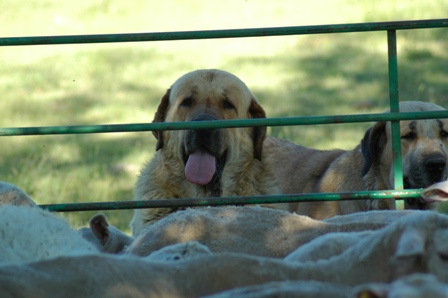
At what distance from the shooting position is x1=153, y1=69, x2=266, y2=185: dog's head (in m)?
6.17

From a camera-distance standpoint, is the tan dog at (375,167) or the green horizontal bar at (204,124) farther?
the tan dog at (375,167)

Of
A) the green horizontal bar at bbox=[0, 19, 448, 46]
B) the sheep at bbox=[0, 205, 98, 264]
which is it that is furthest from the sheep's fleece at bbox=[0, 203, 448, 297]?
the green horizontal bar at bbox=[0, 19, 448, 46]

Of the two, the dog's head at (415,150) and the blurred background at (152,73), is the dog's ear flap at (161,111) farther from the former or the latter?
the blurred background at (152,73)

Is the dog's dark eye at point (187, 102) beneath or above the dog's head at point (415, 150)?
above

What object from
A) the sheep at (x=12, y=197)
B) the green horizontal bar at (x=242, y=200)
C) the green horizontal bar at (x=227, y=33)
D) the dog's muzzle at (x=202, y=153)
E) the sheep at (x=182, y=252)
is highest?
the green horizontal bar at (x=227, y=33)

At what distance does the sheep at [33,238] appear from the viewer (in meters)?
3.17

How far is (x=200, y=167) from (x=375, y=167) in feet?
4.53

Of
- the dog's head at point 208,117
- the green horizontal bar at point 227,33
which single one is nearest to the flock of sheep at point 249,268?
the green horizontal bar at point 227,33

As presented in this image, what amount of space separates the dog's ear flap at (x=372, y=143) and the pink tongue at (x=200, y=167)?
1116 mm

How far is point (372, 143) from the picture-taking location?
261 inches

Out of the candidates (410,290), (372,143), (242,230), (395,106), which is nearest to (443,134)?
(372,143)

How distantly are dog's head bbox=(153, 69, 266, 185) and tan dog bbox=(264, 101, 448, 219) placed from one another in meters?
0.40

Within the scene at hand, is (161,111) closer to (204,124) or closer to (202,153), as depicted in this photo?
(202,153)

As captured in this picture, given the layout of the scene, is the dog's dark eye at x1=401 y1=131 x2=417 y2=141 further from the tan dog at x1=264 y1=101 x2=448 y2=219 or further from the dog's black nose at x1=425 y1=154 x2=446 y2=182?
the dog's black nose at x1=425 y1=154 x2=446 y2=182
